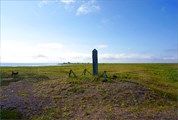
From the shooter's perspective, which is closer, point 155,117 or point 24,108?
point 155,117

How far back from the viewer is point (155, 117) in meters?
11.9

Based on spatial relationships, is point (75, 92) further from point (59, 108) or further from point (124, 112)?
point (124, 112)

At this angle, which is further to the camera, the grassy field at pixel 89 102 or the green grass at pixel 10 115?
the green grass at pixel 10 115

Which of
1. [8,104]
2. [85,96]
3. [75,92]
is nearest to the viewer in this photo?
[8,104]

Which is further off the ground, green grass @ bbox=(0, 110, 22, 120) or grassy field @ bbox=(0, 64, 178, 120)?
grassy field @ bbox=(0, 64, 178, 120)

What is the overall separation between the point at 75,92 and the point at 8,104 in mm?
5905

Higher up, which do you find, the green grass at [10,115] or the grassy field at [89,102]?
the grassy field at [89,102]

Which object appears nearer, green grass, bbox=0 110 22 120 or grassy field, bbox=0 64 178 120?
grassy field, bbox=0 64 178 120

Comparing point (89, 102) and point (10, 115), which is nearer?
point (10, 115)

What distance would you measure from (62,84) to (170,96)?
10.9 meters

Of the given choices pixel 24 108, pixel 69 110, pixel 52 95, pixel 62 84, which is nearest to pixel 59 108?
pixel 69 110

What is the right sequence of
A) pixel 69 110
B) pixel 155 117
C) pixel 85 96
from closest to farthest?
pixel 155 117
pixel 69 110
pixel 85 96

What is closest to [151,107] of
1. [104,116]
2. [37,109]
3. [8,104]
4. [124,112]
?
[124,112]

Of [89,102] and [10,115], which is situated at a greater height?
[89,102]
